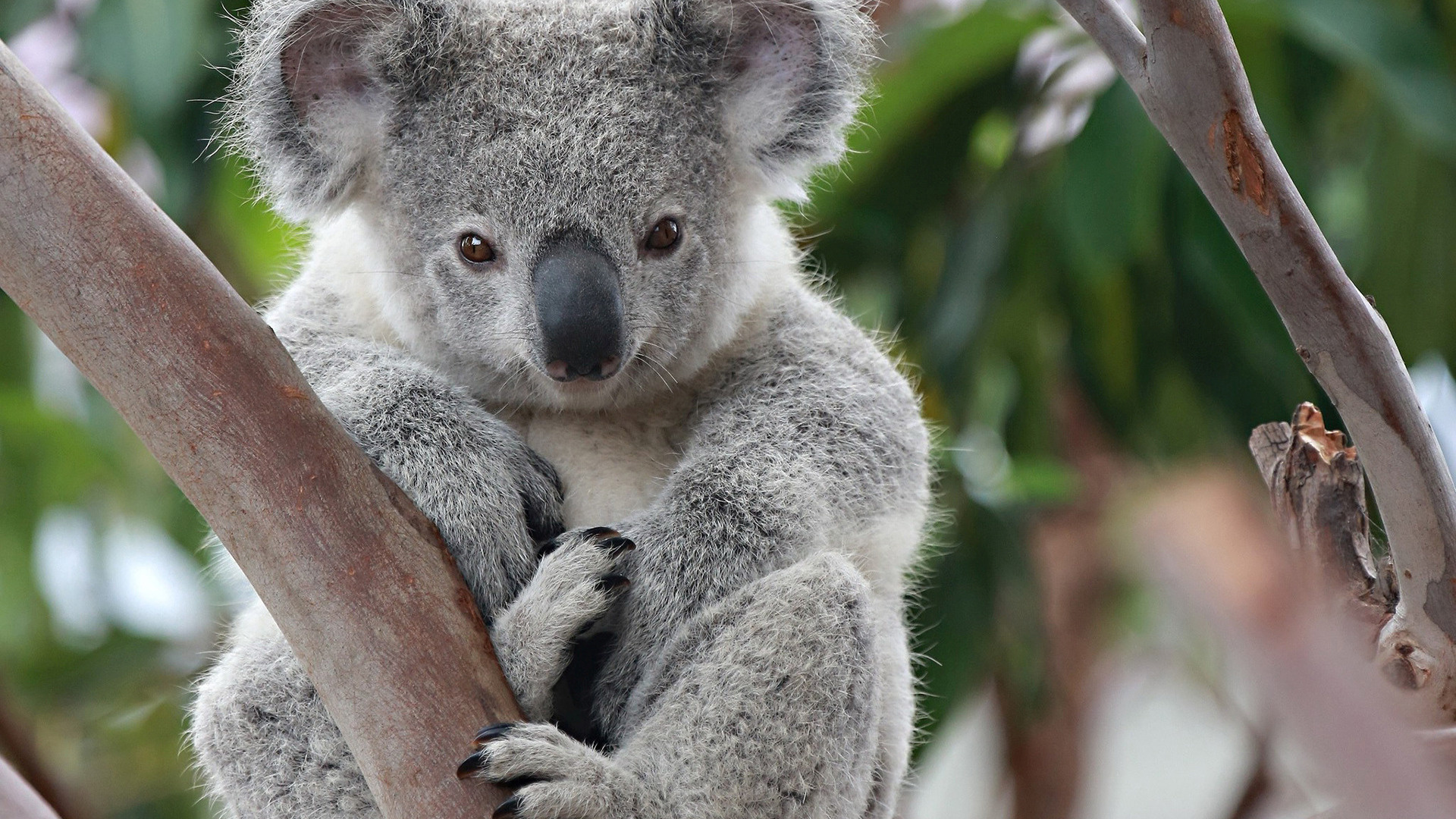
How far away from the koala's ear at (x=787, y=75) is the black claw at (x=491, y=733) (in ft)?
3.77

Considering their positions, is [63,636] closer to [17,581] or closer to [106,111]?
[17,581]

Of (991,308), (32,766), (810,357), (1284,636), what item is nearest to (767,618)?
(810,357)

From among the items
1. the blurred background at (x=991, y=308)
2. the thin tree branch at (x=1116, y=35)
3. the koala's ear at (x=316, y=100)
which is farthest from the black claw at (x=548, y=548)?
the blurred background at (x=991, y=308)

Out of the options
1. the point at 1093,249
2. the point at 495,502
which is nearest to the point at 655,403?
the point at 495,502

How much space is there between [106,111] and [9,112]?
3.11 m

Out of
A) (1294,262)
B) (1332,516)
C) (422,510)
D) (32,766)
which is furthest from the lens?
(32,766)

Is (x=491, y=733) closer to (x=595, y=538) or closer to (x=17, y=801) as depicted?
(x=595, y=538)

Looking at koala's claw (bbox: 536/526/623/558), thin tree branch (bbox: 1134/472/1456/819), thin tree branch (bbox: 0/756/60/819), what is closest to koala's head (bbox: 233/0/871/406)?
koala's claw (bbox: 536/526/623/558)

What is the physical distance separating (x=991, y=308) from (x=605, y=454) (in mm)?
1915

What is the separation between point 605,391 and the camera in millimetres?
2248

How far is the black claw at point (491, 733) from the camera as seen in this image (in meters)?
1.69

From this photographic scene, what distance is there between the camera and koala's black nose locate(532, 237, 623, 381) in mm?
1974

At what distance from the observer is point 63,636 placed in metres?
4.77

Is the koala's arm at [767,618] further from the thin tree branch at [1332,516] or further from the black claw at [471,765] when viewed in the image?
the thin tree branch at [1332,516]
